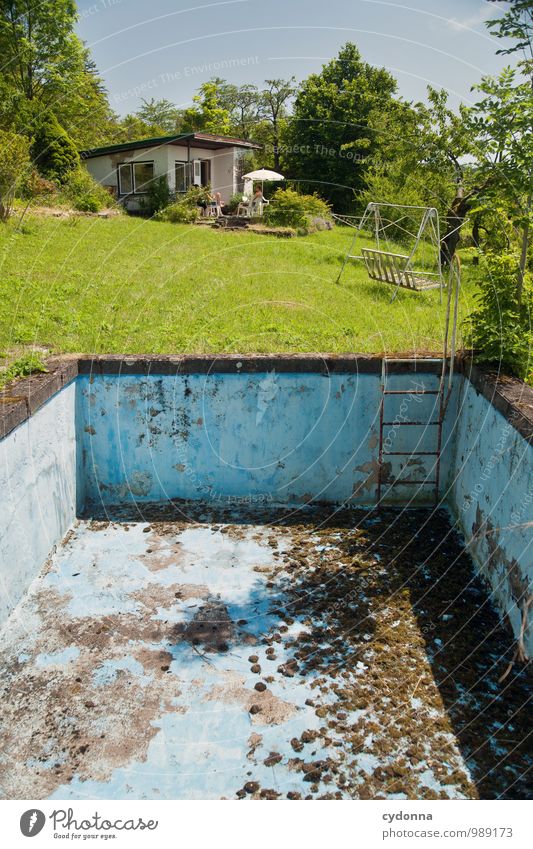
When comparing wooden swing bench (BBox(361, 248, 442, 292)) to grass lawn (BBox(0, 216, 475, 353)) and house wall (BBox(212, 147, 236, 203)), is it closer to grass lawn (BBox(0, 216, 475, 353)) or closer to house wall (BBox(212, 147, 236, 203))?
grass lawn (BBox(0, 216, 475, 353))

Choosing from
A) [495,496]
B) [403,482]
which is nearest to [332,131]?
[403,482]

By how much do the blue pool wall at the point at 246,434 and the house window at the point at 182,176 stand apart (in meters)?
18.3

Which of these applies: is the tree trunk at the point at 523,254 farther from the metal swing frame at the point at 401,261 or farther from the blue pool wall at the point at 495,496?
the metal swing frame at the point at 401,261

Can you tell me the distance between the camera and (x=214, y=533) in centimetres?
691

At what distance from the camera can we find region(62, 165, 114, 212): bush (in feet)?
63.9

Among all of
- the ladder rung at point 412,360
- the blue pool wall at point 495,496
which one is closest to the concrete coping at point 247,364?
the ladder rung at point 412,360

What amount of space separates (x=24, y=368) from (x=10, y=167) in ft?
39.3

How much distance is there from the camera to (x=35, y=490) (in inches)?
235

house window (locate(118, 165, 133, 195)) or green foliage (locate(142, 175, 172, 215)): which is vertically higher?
house window (locate(118, 165, 133, 195))

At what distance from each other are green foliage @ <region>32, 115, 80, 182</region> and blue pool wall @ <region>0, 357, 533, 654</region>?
1575 cm

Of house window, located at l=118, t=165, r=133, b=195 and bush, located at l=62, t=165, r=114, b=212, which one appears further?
house window, located at l=118, t=165, r=133, b=195

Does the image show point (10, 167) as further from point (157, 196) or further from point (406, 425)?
point (406, 425)

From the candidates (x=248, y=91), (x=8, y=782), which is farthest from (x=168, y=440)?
(x=248, y=91)

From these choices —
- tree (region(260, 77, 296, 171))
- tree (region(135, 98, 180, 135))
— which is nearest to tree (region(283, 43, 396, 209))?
tree (region(260, 77, 296, 171))
